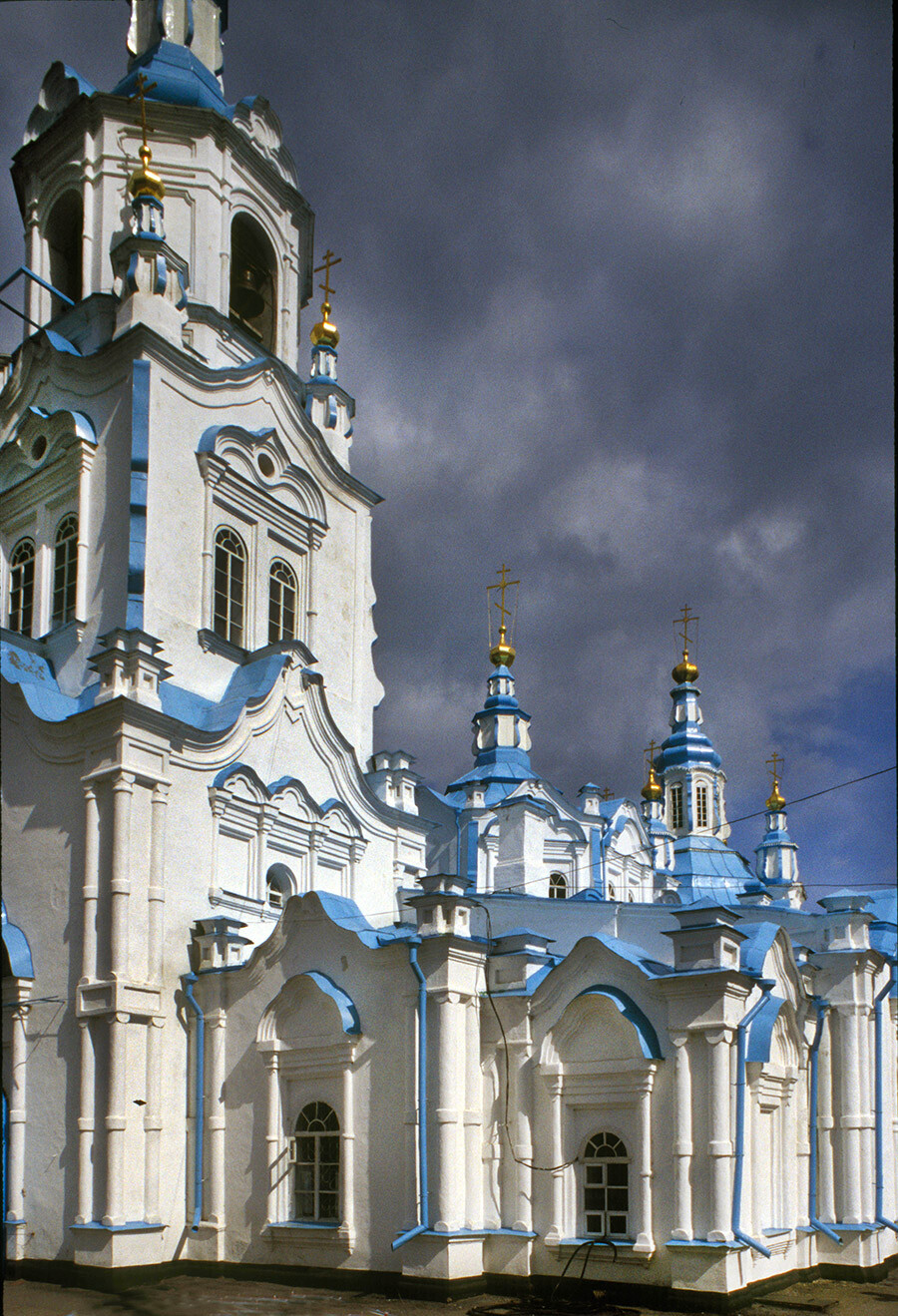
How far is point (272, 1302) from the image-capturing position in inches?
472

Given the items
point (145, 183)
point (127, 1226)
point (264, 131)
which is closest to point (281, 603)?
point (145, 183)

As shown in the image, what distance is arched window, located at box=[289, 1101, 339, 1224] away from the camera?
1333 centimetres

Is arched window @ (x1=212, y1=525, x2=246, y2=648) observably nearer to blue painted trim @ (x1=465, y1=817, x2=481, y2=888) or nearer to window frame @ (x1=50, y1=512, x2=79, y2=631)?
window frame @ (x1=50, y1=512, x2=79, y2=631)

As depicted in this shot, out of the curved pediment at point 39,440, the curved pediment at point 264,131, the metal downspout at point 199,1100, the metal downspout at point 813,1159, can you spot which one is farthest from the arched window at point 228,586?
the metal downspout at point 813,1159

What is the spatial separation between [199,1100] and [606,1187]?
15.1 ft

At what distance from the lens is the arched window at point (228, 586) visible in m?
17.3

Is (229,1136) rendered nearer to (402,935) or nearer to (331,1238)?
(331,1238)

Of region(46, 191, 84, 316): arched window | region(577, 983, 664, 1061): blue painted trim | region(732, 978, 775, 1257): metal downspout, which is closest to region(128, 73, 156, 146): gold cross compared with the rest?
region(46, 191, 84, 316): arched window

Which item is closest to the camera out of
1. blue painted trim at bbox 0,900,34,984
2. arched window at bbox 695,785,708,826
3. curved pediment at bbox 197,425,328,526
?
blue painted trim at bbox 0,900,34,984

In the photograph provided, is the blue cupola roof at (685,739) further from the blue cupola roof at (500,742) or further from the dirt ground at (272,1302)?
the dirt ground at (272,1302)

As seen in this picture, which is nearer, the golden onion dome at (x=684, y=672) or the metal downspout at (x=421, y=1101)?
the metal downspout at (x=421, y=1101)

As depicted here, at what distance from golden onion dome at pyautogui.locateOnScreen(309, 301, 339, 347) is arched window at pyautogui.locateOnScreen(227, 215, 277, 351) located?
82cm

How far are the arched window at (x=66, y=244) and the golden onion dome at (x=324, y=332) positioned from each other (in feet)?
11.9

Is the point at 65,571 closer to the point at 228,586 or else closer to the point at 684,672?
the point at 228,586
